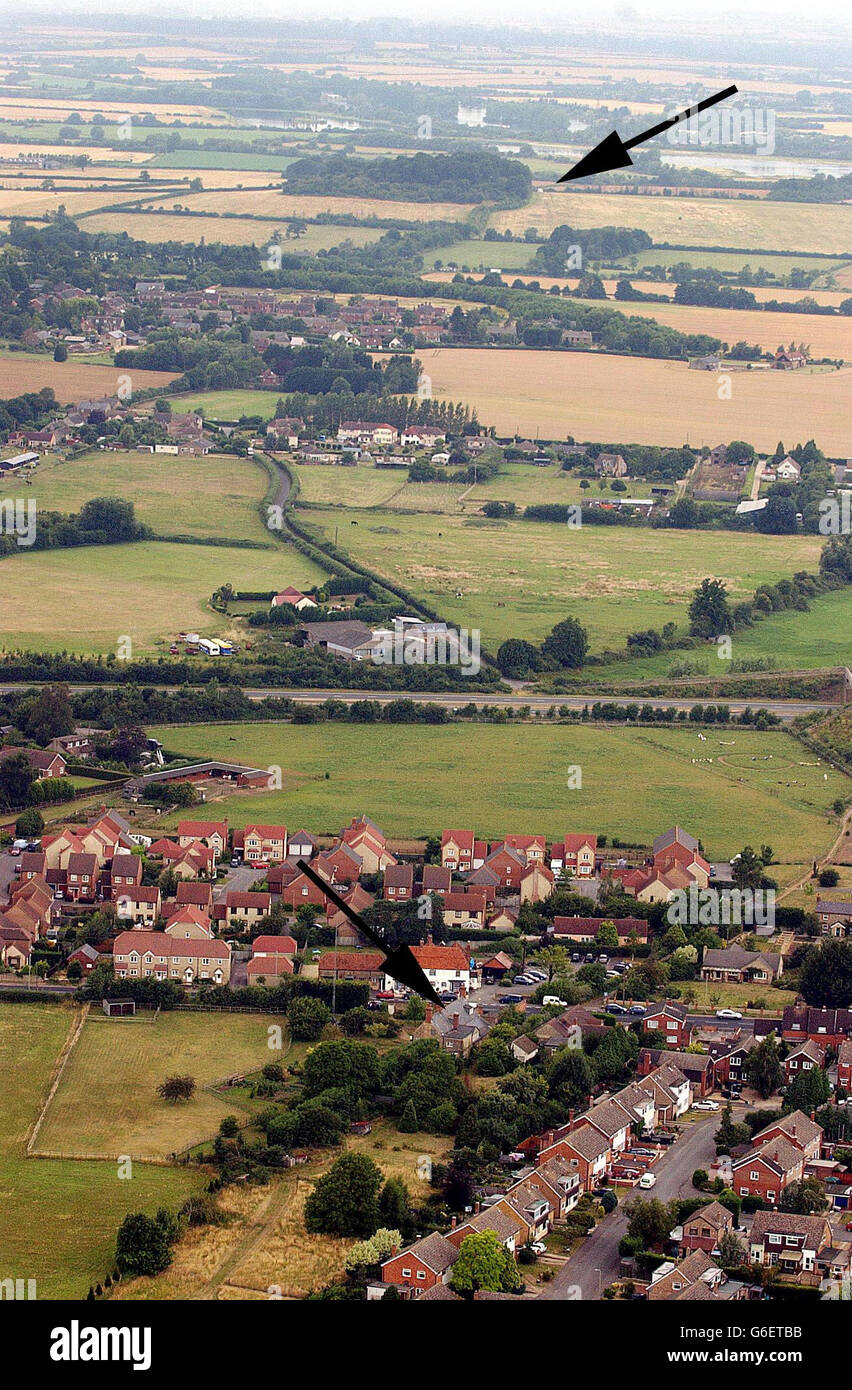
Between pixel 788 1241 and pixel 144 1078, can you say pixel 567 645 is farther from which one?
pixel 788 1241

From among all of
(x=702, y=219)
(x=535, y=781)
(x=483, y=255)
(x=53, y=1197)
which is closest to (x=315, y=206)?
(x=483, y=255)

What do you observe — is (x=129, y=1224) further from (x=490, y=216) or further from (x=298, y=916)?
(x=490, y=216)

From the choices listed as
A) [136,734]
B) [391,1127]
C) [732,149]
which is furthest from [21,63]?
[391,1127]

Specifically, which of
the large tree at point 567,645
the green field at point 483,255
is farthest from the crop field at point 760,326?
the large tree at point 567,645

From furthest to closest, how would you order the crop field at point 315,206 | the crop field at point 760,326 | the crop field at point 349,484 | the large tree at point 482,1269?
1. the crop field at point 315,206
2. the crop field at point 760,326
3. the crop field at point 349,484
4. the large tree at point 482,1269

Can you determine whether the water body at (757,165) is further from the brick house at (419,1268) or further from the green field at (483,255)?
the brick house at (419,1268)

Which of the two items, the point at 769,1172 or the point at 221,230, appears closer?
the point at 769,1172
